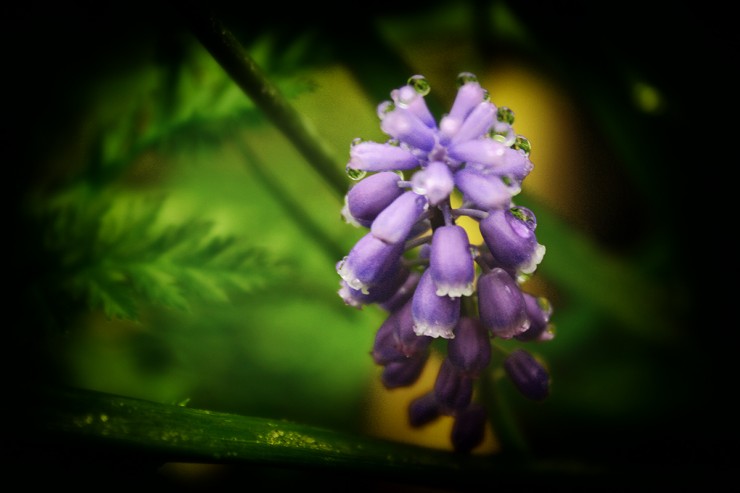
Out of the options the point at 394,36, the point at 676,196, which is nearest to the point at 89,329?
the point at 394,36

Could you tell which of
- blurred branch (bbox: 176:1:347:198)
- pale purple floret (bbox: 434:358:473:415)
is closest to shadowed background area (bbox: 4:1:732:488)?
blurred branch (bbox: 176:1:347:198)

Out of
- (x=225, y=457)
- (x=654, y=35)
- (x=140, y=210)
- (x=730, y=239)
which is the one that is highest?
(x=654, y=35)

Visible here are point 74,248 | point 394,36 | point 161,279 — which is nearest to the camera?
point 161,279

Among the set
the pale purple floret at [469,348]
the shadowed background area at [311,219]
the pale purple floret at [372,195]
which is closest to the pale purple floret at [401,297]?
the pale purple floret at [469,348]

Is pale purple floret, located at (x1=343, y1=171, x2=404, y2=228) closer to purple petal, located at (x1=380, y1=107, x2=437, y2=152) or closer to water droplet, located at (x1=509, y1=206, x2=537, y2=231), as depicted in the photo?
purple petal, located at (x1=380, y1=107, x2=437, y2=152)

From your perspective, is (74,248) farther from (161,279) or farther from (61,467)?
(61,467)

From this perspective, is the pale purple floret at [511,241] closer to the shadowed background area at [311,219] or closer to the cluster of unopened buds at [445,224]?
the cluster of unopened buds at [445,224]

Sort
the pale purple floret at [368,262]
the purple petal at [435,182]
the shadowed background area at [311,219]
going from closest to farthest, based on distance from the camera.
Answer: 1. the purple petal at [435,182]
2. the pale purple floret at [368,262]
3. the shadowed background area at [311,219]
